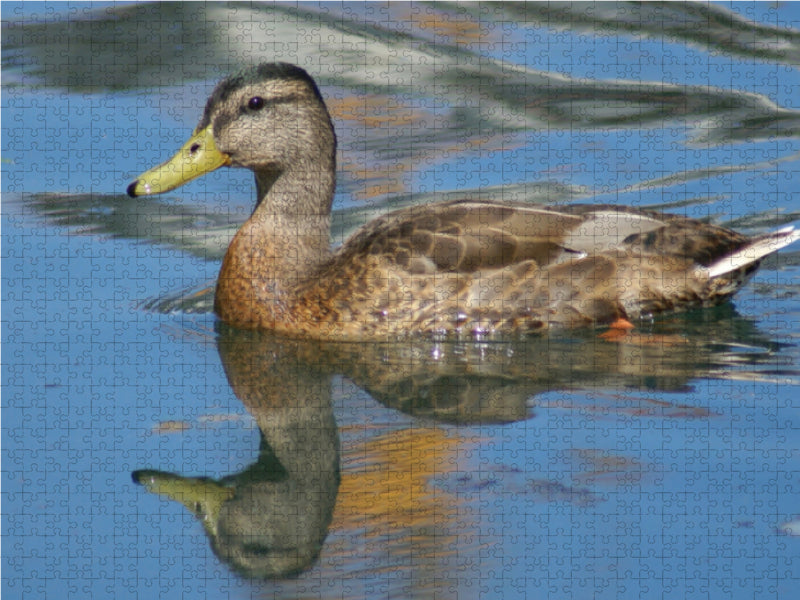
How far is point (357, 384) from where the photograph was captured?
823 cm

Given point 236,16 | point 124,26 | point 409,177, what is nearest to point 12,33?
point 124,26

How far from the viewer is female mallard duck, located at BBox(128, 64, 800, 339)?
869 cm

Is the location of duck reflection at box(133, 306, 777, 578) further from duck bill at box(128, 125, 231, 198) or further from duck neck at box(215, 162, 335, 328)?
duck bill at box(128, 125, 231, 198)

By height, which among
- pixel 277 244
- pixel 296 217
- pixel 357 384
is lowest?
pixel 357 384

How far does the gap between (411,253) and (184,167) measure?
1.45 meters

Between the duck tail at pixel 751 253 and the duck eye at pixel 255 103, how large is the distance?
2.88m

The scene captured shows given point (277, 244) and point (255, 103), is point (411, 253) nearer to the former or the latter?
point (277, 244)

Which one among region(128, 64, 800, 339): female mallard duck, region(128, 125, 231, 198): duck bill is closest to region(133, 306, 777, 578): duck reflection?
region(128, 64, 800, 339): female mallard duck

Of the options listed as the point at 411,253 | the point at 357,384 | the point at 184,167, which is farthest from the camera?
the point at 184,167

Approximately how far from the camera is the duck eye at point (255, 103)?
347 inches

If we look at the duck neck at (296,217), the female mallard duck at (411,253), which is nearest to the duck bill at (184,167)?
the female mallard duck at (411,253)

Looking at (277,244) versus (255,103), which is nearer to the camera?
(255,103)

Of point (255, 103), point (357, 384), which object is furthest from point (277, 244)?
point (357, 384)

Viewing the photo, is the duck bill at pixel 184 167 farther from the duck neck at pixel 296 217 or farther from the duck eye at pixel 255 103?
the duck neck at pixel 296 217
